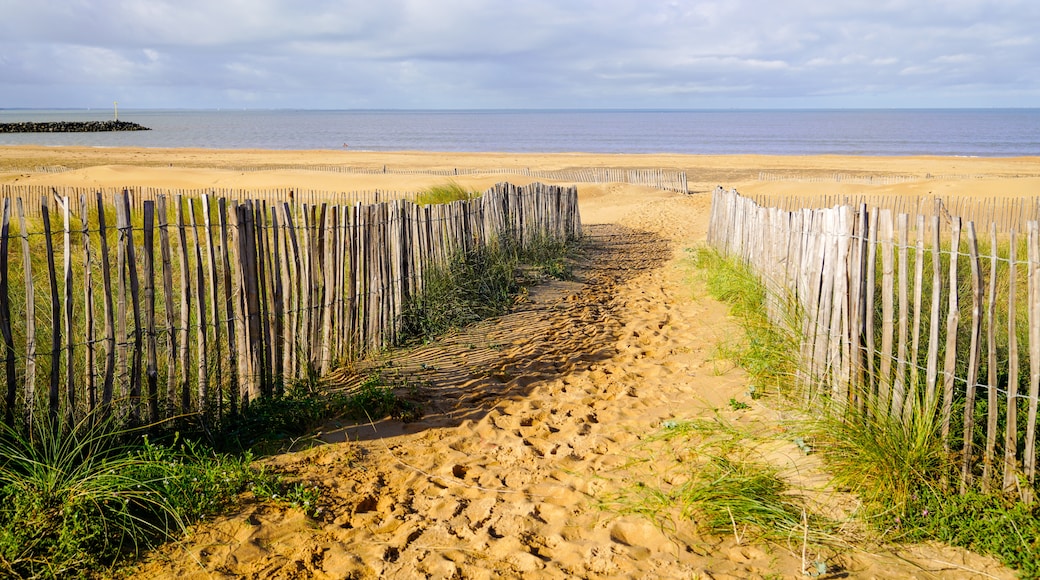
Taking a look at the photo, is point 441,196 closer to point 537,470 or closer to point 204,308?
point 204,308

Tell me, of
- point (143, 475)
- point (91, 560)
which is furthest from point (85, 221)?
point (91, 560)

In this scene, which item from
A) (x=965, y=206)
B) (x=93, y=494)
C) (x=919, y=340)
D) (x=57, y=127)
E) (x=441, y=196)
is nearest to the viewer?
(x=93, y=494)

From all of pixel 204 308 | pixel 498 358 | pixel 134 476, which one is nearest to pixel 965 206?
pixel 498 358

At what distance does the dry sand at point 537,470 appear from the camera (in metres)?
3.08

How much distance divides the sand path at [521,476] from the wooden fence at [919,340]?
469mm

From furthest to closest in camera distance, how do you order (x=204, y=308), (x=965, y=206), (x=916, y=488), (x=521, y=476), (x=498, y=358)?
(x=965, y=206)
(x=498, y=358)
(x=204, y=308)
(x=521, y=476)
(x=916, y=488)

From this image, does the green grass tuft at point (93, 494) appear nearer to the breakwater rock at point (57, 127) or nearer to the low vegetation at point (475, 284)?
the low vegetation at point (475, 284)

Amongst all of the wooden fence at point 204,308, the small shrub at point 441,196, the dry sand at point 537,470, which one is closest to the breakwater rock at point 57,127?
the small shrub at point 441,196

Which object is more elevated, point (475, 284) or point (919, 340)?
point (919, 340)

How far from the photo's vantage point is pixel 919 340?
3762 mm

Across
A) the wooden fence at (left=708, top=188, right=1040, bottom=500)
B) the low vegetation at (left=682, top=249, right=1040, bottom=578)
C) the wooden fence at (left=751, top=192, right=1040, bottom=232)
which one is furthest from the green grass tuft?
the wooden fence at (left=751, top=192, right=1040, bottom=232)

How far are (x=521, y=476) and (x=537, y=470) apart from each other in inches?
4.0

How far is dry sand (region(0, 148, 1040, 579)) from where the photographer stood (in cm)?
308

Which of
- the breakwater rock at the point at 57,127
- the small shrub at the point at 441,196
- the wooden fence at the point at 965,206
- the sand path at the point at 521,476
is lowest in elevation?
the sand path at the point at 521,476
